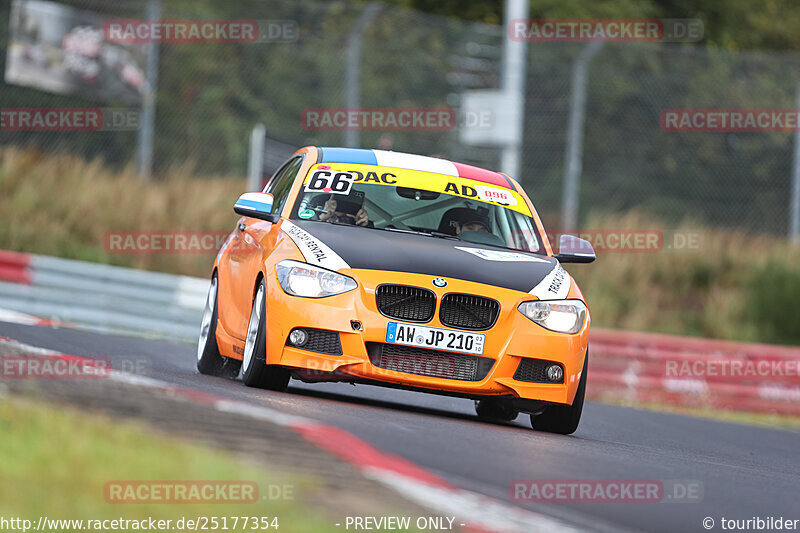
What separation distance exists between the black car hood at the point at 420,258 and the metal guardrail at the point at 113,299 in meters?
8.11

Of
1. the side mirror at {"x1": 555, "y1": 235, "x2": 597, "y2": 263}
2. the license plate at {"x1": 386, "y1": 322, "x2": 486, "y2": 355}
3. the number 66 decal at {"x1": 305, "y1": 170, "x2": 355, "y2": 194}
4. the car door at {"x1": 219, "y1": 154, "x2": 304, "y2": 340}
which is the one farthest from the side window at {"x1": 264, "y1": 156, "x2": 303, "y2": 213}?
the side mirror at {"x1": 555, "y1": 235, "x2": 597, "y2": 263}

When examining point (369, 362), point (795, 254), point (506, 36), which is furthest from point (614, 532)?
point (795, 254)

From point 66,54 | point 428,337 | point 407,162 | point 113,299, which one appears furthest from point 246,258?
point 66,54

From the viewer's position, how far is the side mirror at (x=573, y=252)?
9531mm

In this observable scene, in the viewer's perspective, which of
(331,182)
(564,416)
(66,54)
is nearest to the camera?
(564,416)

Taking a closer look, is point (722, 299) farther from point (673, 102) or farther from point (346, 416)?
point (346, 416)

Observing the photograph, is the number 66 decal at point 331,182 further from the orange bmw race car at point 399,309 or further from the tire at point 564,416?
the tire at point 564,416

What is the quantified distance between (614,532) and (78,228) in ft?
51.9

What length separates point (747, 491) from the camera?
7020 millimetres

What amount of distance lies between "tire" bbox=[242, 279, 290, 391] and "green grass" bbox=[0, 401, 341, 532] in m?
2.90

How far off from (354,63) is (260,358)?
40.9 feet

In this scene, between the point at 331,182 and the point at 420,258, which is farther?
the point at 331,182

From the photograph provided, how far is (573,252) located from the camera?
376 inches

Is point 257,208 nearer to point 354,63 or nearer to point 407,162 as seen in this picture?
point 407,162
